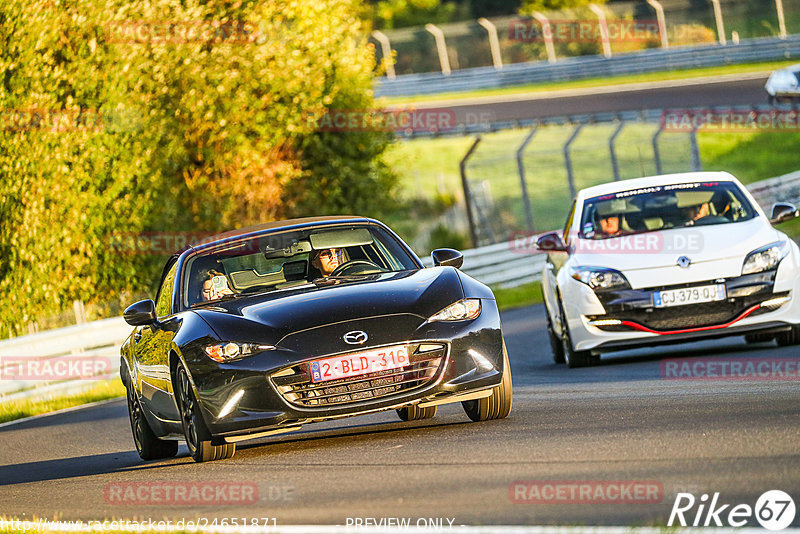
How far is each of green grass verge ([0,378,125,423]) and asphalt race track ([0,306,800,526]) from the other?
4568 mm

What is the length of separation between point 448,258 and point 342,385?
1714 mm

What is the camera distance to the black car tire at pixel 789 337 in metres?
11.8

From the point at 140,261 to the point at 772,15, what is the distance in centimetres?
2876

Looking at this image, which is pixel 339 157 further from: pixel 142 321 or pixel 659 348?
pixel 142 321

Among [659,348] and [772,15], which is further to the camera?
[772,15]

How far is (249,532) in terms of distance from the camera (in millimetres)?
5902

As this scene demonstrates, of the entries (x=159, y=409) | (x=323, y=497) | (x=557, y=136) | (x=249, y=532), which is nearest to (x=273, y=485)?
(x=323, y=497)

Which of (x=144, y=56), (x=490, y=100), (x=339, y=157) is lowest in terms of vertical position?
(x=490, y=100)

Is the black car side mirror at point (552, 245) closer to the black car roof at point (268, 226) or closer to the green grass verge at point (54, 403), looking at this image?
the black car roof at point (268, 226)

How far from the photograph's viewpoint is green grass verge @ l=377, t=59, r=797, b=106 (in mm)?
47750

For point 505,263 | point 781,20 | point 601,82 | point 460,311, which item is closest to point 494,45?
point 601,82

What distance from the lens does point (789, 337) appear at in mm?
11828

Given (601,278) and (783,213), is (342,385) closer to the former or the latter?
(601,278)
